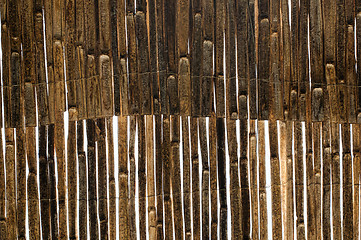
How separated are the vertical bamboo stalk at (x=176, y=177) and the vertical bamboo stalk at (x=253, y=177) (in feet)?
0.56

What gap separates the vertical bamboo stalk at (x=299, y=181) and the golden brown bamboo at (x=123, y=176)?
60cm

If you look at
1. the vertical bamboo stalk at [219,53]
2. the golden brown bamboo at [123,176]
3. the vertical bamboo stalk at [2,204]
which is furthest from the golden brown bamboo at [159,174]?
the vertical bamboo stalk at [2,204]

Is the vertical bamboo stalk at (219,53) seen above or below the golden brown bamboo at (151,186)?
above

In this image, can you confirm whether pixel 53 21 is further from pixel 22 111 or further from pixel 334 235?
pixel 334 235

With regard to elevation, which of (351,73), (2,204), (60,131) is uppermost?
(351,73)

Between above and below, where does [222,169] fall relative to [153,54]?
below

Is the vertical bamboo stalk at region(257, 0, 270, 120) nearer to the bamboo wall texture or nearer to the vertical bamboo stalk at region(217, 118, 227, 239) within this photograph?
the bamboo wall texture

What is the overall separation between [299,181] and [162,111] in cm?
54

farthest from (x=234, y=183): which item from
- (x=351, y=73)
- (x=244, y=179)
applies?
(x=351, y=73)

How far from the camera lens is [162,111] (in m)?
1.42

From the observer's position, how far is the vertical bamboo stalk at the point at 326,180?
4.80 feet

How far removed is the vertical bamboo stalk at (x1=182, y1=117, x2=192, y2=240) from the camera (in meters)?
1.43

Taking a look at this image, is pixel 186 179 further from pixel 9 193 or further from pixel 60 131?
pixel 9 193

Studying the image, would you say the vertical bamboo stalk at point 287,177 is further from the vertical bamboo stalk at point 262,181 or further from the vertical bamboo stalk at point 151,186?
the vertical bamboo stalk at point 151,186
